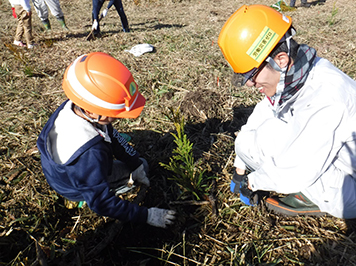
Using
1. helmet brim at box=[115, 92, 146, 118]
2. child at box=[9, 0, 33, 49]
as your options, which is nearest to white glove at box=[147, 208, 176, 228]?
helmet brim at box=[115, 92, 146, 118]

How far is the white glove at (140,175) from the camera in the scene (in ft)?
7.93

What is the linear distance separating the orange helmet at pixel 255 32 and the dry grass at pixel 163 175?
1.44 metres

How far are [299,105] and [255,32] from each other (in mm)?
675

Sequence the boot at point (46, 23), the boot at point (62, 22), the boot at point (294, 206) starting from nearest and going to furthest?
the boot at point (294, 206), the boot at point (46, 23), the boot at point (62, 22)

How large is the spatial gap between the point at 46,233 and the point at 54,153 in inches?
36.9

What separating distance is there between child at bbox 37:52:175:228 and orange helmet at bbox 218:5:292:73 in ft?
2.86

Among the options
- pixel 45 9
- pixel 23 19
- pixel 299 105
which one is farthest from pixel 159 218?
pixel 45 9

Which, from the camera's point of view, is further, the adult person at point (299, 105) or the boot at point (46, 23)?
the boot at point (46, 23)

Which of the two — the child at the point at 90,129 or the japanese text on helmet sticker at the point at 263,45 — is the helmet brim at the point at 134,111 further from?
the japanese text on helmet sticker at the point at 263,45

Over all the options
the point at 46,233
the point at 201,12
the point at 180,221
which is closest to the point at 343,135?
the point at 180,221

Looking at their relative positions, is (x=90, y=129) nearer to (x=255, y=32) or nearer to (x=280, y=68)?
(x=255, y=32)

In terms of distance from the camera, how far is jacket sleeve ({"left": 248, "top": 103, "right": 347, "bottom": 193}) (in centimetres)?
152

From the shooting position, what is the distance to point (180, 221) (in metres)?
2.24

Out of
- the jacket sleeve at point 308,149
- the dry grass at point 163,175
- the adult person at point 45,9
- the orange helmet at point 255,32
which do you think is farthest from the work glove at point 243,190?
the adult person at point 45,9
